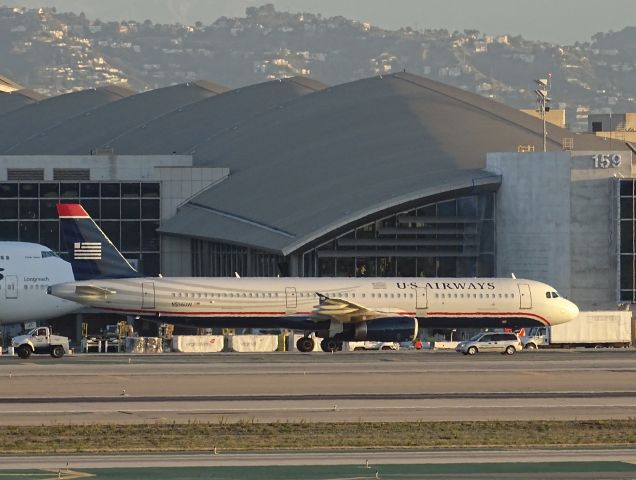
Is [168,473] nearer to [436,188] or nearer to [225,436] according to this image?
[225,436]

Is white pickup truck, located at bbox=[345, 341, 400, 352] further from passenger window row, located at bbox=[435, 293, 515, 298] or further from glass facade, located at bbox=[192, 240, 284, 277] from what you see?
glass facade, located at bbox=[192, 240, 284, 277]

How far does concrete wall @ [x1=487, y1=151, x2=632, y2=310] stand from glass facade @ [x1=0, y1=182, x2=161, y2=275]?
1103 inches

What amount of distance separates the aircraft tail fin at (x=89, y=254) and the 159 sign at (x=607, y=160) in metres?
32.7

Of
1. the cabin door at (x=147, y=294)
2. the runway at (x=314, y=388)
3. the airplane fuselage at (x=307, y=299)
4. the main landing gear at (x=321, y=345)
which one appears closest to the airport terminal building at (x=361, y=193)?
the airplane fuselage at (x=307, y=299)

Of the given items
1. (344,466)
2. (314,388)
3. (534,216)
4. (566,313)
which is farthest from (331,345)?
(344,466)

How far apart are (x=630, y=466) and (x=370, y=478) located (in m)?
6.54

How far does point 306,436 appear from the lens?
4428 cm

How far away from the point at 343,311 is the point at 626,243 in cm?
2451

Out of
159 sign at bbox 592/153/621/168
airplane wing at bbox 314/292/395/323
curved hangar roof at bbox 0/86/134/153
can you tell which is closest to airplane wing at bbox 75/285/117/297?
airplane wing at bbox 314/292/395/323

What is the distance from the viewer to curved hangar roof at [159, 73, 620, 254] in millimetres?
104750

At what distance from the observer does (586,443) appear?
1709 inches

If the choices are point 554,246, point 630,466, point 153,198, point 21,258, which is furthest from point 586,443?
point 153,198

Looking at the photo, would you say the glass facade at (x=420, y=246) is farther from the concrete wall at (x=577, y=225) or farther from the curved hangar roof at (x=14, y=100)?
the curved hangar roof at (x=14, y=100)

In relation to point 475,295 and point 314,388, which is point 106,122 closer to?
point 475,295
